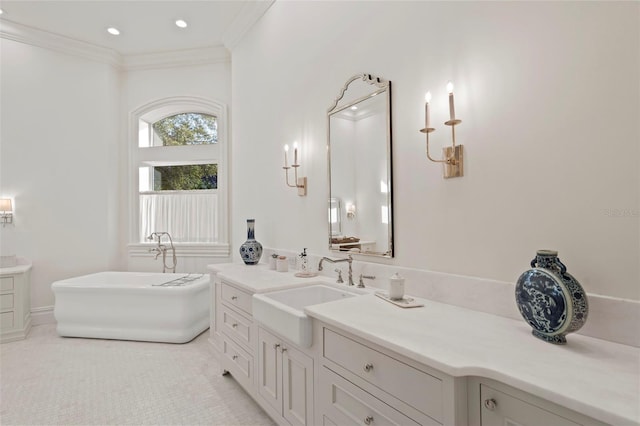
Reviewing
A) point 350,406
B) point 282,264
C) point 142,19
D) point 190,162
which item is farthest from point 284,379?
point 142,19

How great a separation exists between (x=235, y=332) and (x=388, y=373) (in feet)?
4.99

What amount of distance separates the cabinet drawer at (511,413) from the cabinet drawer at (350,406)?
0.17 metres

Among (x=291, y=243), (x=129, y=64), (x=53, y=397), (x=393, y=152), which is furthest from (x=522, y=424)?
(x=129, y=64)

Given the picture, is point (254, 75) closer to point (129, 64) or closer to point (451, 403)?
point (129, 64)

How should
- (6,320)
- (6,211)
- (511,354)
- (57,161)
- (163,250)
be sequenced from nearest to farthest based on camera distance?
(511,354) → (6,320) → (6,211) → (57,161) → (163,250)

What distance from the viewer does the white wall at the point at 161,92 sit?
14.2 feet

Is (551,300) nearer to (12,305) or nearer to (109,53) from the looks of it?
(12,305)

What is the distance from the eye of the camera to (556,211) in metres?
1.22

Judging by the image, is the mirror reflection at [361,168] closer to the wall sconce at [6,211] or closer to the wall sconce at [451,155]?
the wall sconce at [451,155]

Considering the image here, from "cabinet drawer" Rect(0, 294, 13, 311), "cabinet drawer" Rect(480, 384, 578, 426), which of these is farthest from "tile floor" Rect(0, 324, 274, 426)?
"cabinet drawer" Rect(480, 384, 578, 426)

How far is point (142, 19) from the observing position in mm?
3691

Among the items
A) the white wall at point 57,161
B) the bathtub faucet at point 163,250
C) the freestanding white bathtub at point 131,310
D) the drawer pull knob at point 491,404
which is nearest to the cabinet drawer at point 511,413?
the drawer pull knob at point 491,404

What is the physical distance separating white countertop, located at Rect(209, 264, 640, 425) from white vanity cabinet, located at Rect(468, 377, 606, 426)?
53 millimetres

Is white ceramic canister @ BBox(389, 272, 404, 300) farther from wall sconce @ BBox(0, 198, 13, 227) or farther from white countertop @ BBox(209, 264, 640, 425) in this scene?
wall sconce @ BBox(0, 198, 13, 227)
